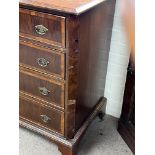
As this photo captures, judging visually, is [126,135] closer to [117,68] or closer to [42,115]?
[117,68]

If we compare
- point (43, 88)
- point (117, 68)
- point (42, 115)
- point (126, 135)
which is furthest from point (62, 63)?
point (126, 135)

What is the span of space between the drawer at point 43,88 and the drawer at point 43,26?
0.21 meters

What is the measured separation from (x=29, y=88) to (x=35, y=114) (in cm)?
16

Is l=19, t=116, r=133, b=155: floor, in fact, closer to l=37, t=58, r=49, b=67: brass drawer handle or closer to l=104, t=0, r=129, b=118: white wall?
l=104, t=0, r=129, b=118: white wall

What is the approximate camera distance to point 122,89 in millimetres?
1545

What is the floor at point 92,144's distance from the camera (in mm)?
1395

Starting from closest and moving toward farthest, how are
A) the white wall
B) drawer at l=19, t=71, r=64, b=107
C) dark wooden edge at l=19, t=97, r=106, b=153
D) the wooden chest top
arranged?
the wooden chest top < drawer at l=19, t=71, r=64, b=107 < dark wooden edge at l=19, t=97, r=106, b=153 < the white wall

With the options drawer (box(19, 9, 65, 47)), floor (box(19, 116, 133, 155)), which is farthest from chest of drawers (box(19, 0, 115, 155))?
floor (box(19, 116, 133, 155))

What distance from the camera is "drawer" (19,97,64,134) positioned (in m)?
1.23

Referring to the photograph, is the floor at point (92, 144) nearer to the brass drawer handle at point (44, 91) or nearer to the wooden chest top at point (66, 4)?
the brass drawer handle at point (44, 91)

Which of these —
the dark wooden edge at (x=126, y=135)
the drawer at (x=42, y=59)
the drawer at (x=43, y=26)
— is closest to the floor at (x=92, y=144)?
the dark wooden edge at (x=126, y=135)

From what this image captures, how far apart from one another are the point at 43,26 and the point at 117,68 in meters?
0.65
